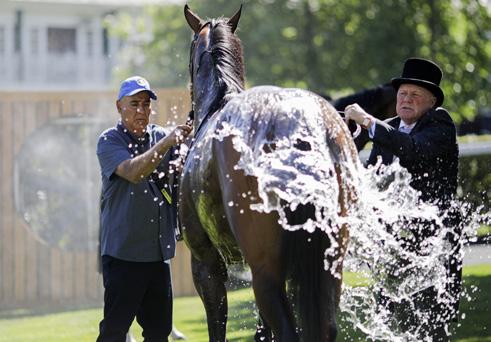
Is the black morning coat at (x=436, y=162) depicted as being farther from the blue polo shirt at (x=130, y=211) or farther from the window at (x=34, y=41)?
the window at (x=34, y=41)

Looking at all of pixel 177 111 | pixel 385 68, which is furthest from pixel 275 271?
pixel 385 68

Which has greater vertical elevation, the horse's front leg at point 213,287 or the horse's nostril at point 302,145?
the horse's nostril at point 302,145

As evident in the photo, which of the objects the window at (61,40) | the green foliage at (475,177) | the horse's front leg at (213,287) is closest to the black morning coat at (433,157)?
the horse's front leg at (213,287)

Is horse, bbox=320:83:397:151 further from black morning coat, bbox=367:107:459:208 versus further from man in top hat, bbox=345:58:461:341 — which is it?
black morning coat, bbox=367:107:459:208

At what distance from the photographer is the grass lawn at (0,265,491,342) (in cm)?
796

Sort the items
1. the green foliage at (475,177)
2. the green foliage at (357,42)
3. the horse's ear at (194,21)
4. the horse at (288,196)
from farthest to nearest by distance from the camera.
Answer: the green foliage at (357,42) → the green foliage at (475,177) → the horse's ear at (194,21) → the horse at (288,196)

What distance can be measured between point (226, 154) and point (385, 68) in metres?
23.6

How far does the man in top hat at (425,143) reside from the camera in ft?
17.7

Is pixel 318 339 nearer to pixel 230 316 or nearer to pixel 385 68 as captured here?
pixel 230 316

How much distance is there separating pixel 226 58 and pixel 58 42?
4099 centimetres

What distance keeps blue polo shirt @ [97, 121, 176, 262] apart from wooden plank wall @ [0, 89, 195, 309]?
5.73m

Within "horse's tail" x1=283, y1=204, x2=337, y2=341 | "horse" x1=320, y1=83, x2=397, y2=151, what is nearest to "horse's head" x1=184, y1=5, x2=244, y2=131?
"horse's tail" x1=283, y1=204, x2=337, y2=341

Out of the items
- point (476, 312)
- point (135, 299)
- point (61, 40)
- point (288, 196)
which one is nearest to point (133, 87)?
point (135, 299)

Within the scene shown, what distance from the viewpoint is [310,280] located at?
455 cm
